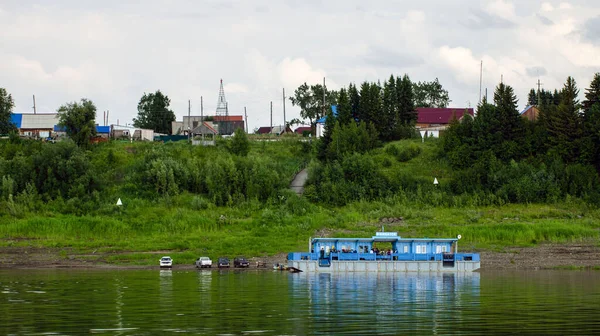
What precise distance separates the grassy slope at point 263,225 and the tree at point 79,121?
22740 mm

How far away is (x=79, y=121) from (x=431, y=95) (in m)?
79.5

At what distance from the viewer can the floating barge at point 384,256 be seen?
219ft

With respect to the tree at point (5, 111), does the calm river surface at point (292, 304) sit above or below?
below

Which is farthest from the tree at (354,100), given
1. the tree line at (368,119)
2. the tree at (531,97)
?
the tree at (531,97)

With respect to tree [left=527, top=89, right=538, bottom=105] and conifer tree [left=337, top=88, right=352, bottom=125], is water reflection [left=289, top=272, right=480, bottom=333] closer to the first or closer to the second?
conifer tree [left=337, top=88, right=352, bottom=125]

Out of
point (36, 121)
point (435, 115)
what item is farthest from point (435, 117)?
point (36, 121)

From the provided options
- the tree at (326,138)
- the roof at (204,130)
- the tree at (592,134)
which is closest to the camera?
the tree at (592,134)

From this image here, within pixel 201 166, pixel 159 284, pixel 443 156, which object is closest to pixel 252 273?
pixel 159 284

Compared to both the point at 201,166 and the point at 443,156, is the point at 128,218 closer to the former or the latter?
the point at 201,166

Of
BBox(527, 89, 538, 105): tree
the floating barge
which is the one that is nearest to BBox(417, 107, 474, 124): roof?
BBox(527, 89, 538, 105): tree

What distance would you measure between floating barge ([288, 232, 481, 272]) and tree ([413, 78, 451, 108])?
9823cm

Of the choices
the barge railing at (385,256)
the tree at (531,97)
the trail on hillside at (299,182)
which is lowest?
the barge railing at (385,256)

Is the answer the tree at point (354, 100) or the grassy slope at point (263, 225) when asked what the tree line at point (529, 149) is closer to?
the grassy slope at point (263, 225)

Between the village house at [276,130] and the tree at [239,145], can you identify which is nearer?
the tree at [239,145]
